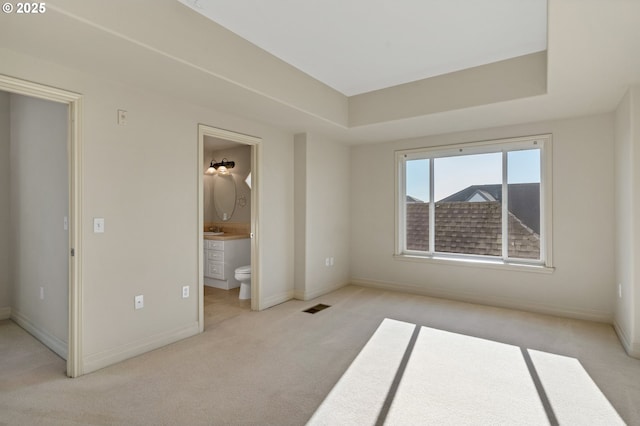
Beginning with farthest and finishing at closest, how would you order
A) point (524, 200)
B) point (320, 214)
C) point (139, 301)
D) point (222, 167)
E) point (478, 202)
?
point (222, 167), point (320, 214), point (478, 202), point (524, 200), point (139, 301)

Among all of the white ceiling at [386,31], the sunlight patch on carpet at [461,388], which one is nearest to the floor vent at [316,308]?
the sunlight patch on carpet at [461,388]

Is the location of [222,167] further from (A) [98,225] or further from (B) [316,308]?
(A) [98,225]

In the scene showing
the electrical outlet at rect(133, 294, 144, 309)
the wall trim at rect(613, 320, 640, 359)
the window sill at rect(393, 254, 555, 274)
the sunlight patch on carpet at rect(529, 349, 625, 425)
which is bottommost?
the sunlight patch on carpet at rect(529, 349, 625, 425)

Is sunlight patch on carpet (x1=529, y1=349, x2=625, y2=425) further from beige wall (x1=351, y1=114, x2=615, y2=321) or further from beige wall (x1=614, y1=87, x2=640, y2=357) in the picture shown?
beige wall (x1=351, y1=114, x2=615, y2=321)

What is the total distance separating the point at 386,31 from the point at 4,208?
444cm

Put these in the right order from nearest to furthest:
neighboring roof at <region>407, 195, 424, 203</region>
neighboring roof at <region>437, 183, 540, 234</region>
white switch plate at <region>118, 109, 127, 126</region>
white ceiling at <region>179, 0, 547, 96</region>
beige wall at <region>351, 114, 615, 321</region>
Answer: white ceiling at <region>179, 0, 547, 96</region> < white switch plate at <region>118, 109, 127, 126</region> < beige wall at <region>351, 114, 615, 321</region> < neighboring roof at <region>437, 183, 540, 234</region> < neighboring roof at <region>407, 195, 424, 203</region>

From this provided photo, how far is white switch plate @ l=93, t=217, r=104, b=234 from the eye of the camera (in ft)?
8.54

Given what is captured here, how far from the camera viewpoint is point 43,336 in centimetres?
314

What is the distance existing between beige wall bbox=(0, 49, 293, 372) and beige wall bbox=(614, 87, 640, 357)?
3.79 metres

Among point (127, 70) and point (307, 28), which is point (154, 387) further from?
point (307, 28)

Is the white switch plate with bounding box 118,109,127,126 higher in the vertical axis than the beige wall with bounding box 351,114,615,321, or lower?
higher

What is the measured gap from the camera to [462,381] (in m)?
2.43

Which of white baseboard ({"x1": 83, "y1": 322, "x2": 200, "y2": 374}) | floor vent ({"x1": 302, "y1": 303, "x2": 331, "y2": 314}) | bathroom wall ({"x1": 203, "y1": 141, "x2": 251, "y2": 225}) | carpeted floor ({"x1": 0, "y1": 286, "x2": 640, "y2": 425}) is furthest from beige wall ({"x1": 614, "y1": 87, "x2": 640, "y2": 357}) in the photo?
bathroom wall ({"x1": 203, "y1": 141, "x2": 251, "y2": 225})

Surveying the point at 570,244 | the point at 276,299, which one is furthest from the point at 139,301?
the point at 570,244
